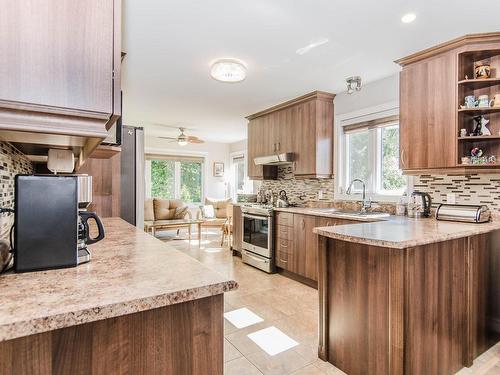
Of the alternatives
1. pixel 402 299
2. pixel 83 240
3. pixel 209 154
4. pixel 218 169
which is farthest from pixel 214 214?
pixel 83 240

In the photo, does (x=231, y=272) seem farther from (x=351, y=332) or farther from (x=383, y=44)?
(x=383, y=44)

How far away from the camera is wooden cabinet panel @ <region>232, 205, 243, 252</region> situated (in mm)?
4691

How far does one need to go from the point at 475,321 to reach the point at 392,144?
191 cm

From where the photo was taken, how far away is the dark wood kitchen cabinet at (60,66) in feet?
2.33

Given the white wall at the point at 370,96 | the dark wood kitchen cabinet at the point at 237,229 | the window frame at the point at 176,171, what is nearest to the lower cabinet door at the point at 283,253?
the dark wood kitchen cabinet at the point at 237,229

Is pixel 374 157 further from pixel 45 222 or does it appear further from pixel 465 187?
pixel 45 222

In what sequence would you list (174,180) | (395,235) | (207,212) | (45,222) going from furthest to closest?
(174,180), (207,212), (395,235), (45,222)

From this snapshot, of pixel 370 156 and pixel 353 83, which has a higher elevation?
pixel 353 83

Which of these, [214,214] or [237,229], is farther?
[214,214]

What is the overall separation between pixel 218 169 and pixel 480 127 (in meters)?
6.07

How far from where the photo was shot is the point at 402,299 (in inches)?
60.7

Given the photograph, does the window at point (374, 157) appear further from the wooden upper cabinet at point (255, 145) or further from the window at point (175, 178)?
the window at point (175, 178)

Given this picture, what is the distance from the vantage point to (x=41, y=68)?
2.43 feet

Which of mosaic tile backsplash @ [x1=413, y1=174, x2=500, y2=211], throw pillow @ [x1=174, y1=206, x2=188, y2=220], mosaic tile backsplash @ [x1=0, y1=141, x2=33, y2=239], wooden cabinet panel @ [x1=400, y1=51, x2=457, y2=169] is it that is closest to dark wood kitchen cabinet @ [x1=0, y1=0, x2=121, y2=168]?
mosaic tile backsplash @ [x1=0, y1=141, x2=33, y2=239]
